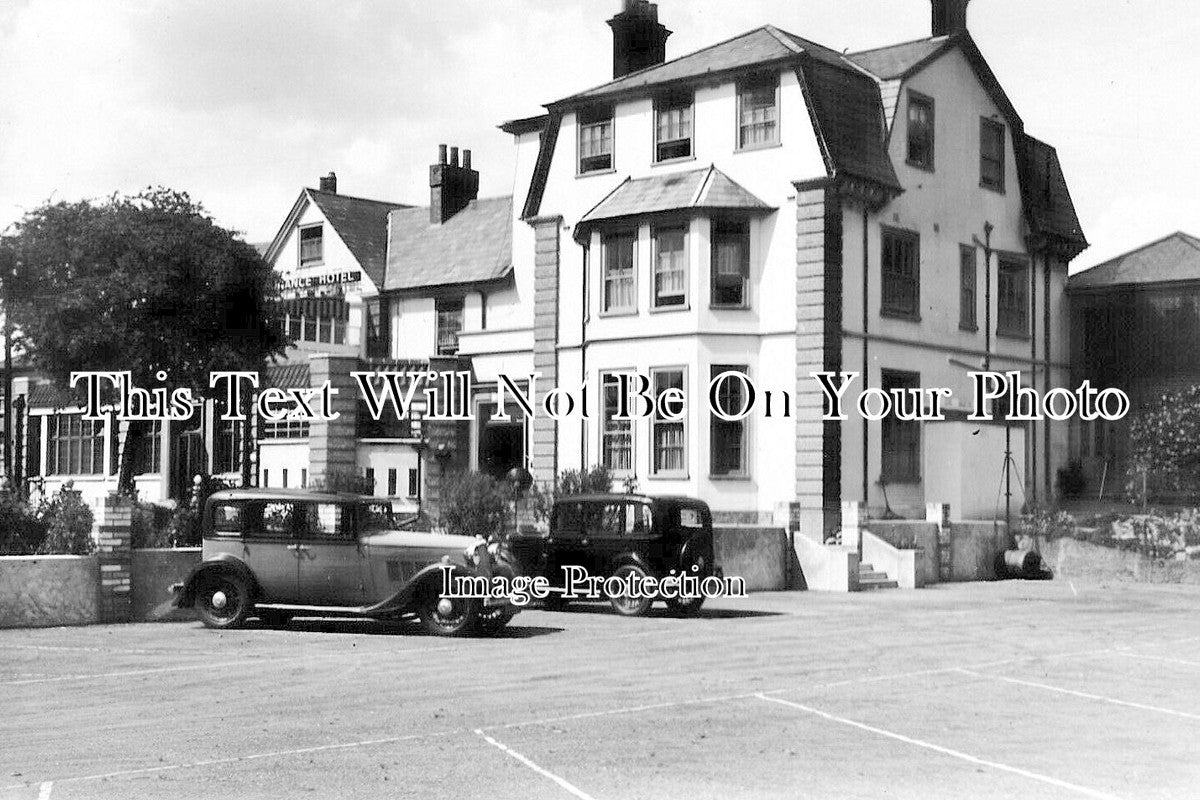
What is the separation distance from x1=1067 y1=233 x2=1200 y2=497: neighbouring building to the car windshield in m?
24.4

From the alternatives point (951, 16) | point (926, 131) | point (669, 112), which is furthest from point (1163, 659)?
point (951, 16)

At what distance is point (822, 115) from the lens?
31938 mm

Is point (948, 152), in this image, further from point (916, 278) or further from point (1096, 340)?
point (1096, 340)

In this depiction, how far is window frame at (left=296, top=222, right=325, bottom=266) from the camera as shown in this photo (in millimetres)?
46375

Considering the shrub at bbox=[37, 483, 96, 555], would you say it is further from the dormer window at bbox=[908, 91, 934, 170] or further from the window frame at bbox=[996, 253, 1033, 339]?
the window frame at bbox=[996, 253, 1033, 339]

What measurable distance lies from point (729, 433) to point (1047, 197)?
12737mm

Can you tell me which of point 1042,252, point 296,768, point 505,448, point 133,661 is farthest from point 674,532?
point 1042,252

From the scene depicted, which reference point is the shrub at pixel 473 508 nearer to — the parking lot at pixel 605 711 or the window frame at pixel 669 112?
the parking lot at pixel 605 711

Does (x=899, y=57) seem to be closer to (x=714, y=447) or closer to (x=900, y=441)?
(x=900, y=441)

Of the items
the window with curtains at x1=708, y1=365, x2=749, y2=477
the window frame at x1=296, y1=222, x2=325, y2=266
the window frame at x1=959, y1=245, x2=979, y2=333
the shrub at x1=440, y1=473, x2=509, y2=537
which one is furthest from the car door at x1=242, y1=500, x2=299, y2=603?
the window frame at x1=296, y1=222, x2=325, y2=266

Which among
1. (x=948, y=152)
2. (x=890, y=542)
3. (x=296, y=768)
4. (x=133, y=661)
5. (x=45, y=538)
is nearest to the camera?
(x=296, y=768)

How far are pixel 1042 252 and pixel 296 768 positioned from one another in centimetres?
3259

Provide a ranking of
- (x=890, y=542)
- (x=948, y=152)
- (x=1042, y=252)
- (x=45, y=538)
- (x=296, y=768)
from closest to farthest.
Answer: (x=296, y=768)
(x=45, y=538)
(x=890, y=542)
(x=948, y=152)
(x=1042, y=252)

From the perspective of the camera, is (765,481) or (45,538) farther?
(765,481)
